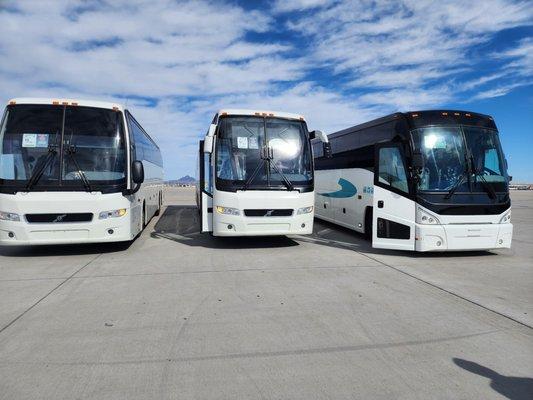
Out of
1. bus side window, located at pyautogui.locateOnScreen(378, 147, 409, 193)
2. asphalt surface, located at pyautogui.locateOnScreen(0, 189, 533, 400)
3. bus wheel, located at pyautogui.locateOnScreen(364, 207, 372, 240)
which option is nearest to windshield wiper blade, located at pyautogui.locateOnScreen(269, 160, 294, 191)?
asphalt surface, located at pyautogui.locateOnScreen(0, 189, 533, 400)

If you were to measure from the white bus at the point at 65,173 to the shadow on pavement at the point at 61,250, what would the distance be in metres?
0.77

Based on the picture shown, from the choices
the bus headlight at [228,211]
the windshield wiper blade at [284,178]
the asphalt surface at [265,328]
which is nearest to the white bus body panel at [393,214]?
the asphalt surface at [265,328]

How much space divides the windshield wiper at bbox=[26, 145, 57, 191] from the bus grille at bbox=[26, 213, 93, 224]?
545 mm

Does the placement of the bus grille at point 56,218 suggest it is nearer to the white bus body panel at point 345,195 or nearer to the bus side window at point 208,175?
the bus side window at point 208,175

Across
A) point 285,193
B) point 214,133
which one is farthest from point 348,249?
point 214,133

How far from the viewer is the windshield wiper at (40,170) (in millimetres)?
7658

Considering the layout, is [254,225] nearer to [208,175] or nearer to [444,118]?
[208,175]

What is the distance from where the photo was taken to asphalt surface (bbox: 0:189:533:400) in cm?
317

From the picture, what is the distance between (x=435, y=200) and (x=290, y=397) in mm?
5929

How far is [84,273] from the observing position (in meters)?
6.82

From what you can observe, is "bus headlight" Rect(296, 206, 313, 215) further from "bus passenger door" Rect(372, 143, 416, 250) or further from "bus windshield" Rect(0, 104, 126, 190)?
"bus windshield" Rect(0, 104, 126, 190)

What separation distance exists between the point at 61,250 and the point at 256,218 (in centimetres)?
429

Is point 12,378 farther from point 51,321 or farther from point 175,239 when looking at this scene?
point 175,239

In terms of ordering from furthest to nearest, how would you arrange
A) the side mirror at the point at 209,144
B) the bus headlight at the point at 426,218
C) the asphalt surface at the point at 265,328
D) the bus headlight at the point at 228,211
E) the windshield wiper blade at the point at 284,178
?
the windshield wiper blade at the point at 284,178, the side mirror at the point at 209,144, the bus headlight at the point at 228,211, the bus headlight at the point at 426,218, the asphalt surface at the point at 265,328
